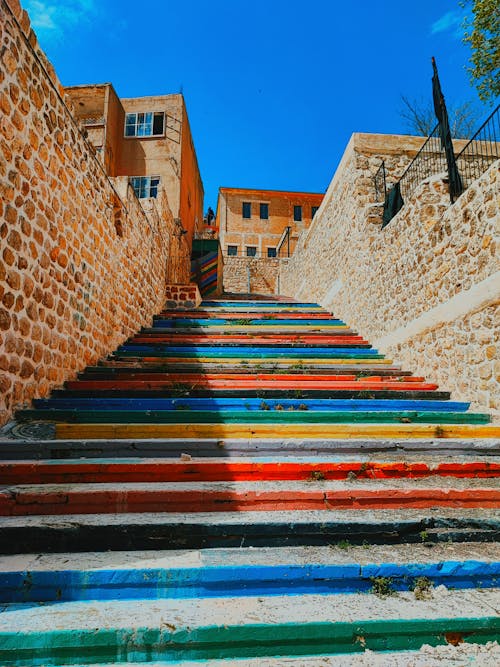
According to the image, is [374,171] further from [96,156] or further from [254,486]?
[254,486]

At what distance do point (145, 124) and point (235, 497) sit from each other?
17.2 metres

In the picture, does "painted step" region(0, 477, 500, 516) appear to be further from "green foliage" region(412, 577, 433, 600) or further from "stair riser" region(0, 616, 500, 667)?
"stair riser" region(0, 616, 500, 667)

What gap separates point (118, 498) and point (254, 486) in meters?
0.92

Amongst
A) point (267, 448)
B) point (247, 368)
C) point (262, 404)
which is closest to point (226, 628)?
point (267, 448)

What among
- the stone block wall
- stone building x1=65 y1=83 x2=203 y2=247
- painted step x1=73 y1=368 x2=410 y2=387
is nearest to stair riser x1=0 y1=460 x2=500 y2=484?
painted step x1=73 y1=368 x2=410 y2=387

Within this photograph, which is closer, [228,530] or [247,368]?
[228,530]

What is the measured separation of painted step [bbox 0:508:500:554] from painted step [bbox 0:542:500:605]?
0.31 feet

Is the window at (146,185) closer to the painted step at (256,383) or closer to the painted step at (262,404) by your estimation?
Result: the painted step at (256,383)

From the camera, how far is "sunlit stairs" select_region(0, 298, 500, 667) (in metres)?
1.87

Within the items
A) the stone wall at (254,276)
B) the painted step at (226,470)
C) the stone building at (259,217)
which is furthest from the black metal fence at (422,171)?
the stone building at (259,217)

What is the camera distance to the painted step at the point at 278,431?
3.72 metres

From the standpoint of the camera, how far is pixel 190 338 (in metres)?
7.29

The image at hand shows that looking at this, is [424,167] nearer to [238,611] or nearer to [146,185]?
[238,611]

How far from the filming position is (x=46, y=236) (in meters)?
4.13
